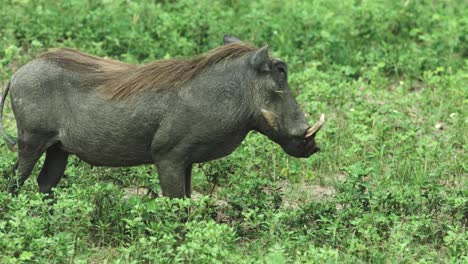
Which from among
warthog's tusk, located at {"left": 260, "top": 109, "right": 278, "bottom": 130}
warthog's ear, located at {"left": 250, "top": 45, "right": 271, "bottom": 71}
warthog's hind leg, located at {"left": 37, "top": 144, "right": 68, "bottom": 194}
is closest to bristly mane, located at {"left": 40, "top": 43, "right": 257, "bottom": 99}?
warthog's ear, located at {"left": 250, "top": 45, "right": 271, "bottom": 71}

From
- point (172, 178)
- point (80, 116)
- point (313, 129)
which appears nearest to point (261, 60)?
point (313, 129)

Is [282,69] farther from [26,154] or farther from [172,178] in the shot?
[26,154]

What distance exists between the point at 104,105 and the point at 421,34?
5032mm

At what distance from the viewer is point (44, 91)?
249 inches

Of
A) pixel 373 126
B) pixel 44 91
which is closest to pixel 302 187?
pixel 373 126

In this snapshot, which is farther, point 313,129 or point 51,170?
point 51,170

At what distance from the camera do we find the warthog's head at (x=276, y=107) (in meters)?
6.26

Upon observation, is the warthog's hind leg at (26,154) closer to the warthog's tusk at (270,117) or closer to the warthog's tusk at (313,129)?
the warthog's tusk at (270,117)

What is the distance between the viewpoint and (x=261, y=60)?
6.23 metres

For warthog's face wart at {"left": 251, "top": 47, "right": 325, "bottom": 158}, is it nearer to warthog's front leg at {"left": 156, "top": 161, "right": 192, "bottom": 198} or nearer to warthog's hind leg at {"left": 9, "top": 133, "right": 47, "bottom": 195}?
warthog's front leg at {"left": 156, "top": 161, "right": 192, "bottom": 198}

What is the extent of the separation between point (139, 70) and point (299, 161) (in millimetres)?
1880

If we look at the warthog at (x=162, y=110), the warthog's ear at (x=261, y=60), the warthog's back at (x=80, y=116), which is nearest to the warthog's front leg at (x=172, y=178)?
the warthog at (x=162, y=110)

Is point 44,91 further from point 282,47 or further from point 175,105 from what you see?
point 282,47

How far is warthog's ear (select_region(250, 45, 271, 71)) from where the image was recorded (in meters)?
6.20
